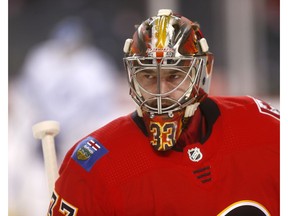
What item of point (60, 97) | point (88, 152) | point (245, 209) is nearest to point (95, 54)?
point (60, 97)

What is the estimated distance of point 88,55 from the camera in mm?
4938

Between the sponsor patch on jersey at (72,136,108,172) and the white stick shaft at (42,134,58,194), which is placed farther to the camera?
the white stick shaft at (42,134,58,194)

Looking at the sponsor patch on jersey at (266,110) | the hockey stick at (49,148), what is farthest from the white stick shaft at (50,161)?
the sponsor patch on jersey at (266,110)

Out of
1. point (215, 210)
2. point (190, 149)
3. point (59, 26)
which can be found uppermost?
point (59, 26)

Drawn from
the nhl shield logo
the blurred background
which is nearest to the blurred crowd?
the blurred background

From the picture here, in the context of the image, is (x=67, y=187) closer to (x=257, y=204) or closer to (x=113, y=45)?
(x=257, y=204)

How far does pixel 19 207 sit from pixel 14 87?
87cm

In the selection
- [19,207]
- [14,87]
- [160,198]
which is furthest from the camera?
[14,87]

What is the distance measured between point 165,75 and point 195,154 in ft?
0.96

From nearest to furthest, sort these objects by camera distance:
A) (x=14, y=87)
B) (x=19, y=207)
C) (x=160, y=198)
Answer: (x=160, y=198), (x=19, y=207), (x=14, y=87)

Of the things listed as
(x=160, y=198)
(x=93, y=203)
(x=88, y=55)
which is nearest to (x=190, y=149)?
(x=160, y=198)

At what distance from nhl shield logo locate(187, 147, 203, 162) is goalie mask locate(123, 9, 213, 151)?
87mm

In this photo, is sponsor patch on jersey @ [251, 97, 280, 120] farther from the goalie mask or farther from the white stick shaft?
the white stick shaft

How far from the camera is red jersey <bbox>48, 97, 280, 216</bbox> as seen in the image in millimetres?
2342
